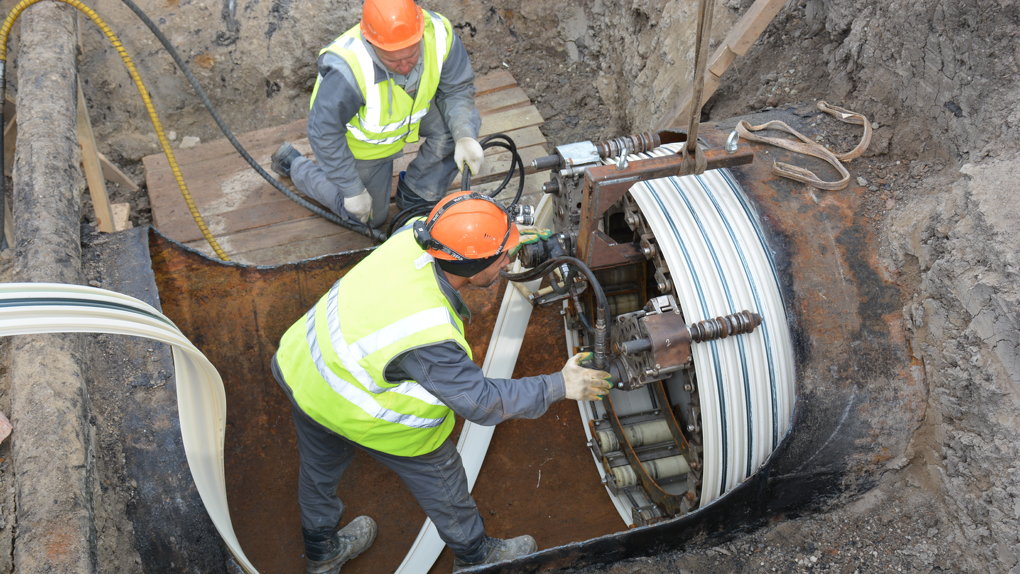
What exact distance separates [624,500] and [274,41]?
4.11 metres

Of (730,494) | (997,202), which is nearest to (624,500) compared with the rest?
(730,494)

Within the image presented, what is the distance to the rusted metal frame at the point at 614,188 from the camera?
301 centimetres

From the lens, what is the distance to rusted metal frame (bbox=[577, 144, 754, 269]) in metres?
3.01

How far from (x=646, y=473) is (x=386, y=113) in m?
2.25

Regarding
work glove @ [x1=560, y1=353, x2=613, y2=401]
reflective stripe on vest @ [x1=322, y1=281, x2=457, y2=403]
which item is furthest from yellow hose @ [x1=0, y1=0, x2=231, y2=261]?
work glove @ [x1=560, y1=353, x2=613, y2=401]

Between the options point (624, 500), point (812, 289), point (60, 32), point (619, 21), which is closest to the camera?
point (812, 289)

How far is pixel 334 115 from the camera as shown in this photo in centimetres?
397

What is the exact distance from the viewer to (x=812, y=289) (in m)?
2.74

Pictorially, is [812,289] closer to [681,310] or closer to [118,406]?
[681,310]

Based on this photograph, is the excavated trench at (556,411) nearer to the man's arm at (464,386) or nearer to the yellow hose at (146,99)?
the man's arm at (464,386)

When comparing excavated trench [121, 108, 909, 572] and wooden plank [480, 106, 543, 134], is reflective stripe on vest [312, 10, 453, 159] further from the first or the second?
wooden plank [480, 106, 543, 134]

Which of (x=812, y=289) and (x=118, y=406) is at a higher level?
(x=812, y=289)

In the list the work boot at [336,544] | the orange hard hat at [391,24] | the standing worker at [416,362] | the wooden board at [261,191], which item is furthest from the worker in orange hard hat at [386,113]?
the work boot at [336,544]

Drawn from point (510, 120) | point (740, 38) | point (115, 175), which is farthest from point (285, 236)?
point (740, 38)
